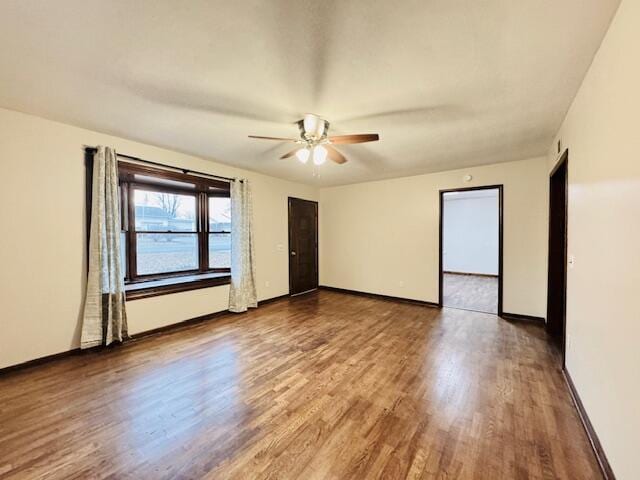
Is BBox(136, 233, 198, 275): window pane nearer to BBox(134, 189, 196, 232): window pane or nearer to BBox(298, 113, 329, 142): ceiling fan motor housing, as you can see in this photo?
BBox(134, 189, 196, 232): window pane

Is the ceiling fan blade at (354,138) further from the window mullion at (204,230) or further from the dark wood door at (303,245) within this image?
the dark wood door at (303,245)

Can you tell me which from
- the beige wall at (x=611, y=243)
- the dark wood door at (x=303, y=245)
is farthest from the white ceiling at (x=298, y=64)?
the dark wood door at (x=303, y=245)

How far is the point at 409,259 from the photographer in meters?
5.14

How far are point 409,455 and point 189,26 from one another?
9.18 feet

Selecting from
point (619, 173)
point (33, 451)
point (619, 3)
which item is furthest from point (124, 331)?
point (619, 3)

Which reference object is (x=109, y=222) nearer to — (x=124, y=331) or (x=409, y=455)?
(x=124, y=331)

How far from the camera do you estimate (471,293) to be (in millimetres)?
5875

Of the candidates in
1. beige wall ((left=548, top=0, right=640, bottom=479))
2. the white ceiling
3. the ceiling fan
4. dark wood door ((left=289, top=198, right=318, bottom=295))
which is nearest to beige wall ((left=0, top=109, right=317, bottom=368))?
the white ceiling

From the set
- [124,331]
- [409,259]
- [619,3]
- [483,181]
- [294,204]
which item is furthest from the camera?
[294,204]

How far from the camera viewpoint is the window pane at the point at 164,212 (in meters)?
3.80

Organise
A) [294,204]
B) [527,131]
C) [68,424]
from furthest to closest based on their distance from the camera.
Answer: [294,204]
[527,131]
[68,424]

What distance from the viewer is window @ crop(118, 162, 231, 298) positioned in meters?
3.64

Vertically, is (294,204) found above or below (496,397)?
above

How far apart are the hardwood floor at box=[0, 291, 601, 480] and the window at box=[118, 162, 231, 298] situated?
104 cm
